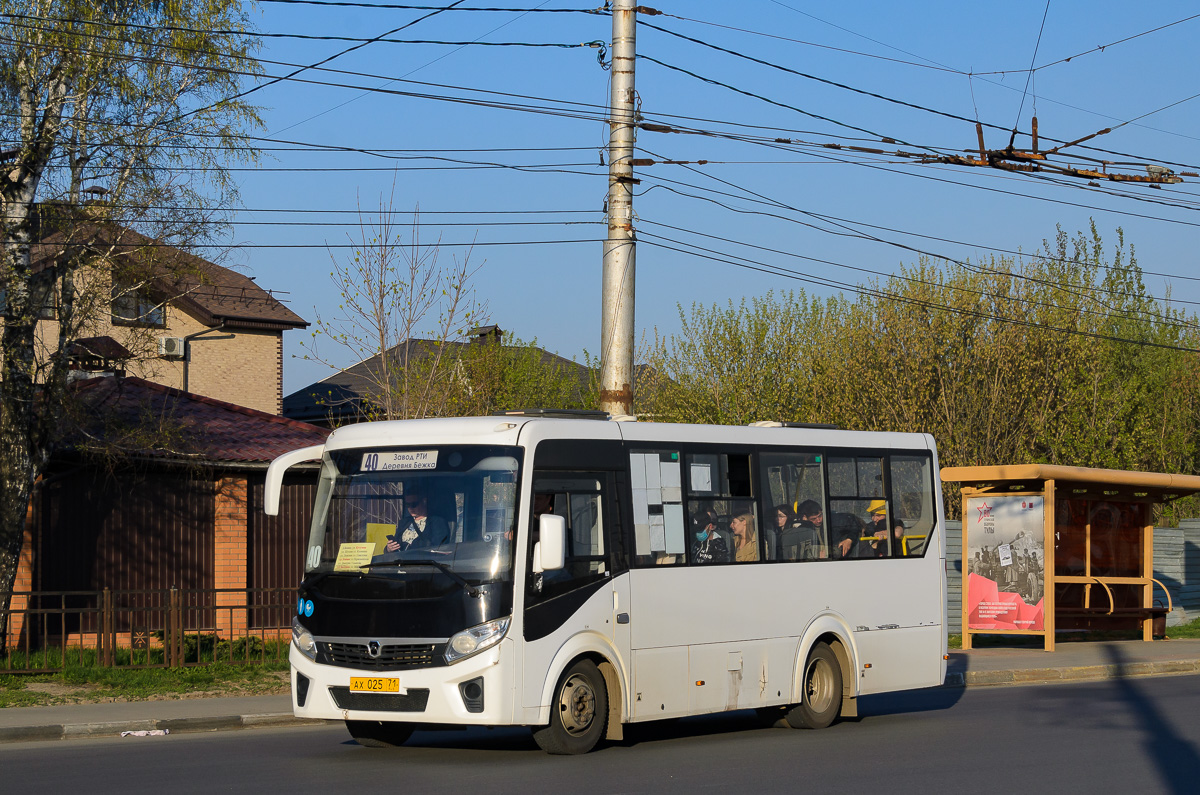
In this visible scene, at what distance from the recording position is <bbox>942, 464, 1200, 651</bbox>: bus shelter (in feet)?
72.0

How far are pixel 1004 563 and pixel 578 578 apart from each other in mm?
13415

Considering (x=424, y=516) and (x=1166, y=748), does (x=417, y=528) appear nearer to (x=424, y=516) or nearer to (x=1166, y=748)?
(x=424, y=516)

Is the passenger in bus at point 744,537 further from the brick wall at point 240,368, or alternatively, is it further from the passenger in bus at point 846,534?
the brick wall at point 240,368

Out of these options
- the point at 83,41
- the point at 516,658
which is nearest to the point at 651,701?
the point at 516,658

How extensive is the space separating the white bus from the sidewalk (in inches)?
109

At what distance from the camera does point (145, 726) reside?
13.2 m

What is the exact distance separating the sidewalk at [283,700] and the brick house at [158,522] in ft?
13.5

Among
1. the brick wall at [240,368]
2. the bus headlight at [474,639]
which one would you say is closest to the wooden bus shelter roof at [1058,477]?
the bus headlight at [474,639]

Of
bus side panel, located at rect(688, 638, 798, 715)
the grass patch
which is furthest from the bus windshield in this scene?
the grass patch

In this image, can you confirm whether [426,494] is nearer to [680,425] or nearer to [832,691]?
[680,425]

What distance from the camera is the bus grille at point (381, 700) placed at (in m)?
10.2

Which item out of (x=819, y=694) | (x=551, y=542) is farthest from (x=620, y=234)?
(x=551, y=542)

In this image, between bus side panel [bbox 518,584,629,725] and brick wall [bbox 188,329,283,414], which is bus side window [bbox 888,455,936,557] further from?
brick wall [bbox 188,329,283,414]

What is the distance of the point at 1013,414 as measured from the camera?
3562 cm
